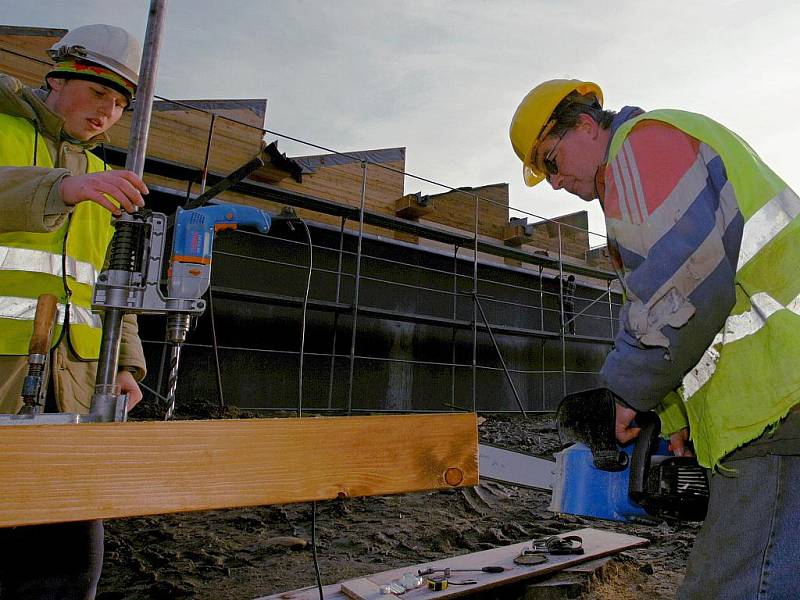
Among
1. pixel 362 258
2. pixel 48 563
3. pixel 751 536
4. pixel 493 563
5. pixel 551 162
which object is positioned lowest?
pixel 493 563

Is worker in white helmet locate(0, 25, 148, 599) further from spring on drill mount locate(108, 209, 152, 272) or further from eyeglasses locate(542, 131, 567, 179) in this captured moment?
eyeglasses locate(542, 131, 567, 179)

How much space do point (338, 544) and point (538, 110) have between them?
128 inches

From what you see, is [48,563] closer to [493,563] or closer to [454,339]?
[493,563]

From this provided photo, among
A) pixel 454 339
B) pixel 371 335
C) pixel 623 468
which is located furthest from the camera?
pixel 454 339

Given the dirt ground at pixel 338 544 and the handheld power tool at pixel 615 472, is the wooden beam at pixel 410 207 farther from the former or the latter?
the handheld power tool at pixel 615 472

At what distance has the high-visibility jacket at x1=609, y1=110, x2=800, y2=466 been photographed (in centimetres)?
109

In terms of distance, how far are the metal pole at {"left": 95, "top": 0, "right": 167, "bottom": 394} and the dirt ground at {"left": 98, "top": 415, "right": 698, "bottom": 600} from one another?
219 cm

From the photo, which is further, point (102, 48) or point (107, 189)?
point (102, 48)

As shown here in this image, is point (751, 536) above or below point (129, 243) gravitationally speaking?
below

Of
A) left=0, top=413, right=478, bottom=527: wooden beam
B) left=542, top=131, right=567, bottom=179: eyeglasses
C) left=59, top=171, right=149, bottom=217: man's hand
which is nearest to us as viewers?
left=0, top=413, right=478, bottom=527: wooden beam

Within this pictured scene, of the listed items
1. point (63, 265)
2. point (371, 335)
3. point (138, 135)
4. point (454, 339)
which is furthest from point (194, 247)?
point (454, 339)

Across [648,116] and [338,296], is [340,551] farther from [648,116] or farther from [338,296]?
[338,296]

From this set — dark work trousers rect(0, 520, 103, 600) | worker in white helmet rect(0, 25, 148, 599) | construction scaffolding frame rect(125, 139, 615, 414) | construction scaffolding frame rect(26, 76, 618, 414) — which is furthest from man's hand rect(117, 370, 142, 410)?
construction scaffolding frame rect(125, 139, 615, 414)

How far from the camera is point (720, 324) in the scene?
1.10 meters
